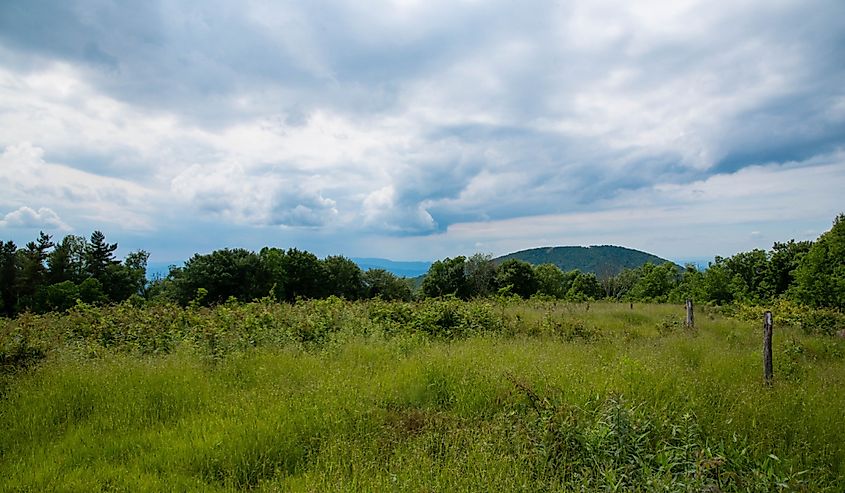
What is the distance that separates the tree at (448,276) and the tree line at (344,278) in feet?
0.42

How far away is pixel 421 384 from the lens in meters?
7.02

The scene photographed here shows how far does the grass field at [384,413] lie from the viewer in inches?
171

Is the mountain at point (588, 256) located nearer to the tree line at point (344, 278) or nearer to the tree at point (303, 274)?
the tree line at point (344, 278)

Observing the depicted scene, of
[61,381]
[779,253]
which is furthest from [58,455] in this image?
[779,253]

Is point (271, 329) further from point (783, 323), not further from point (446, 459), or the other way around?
point (783, 323)

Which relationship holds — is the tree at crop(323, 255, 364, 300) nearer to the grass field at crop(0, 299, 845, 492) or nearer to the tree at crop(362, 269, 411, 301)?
the tree at crop(362, 269, 411, 301)

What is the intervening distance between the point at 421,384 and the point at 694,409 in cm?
386

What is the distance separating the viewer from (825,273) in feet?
117

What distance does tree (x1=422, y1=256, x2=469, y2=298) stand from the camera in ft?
182

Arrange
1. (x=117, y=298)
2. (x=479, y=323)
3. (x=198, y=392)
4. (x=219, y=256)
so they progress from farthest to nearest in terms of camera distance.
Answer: (x=117, y=298) → (x=219, y=256) → (x=479, y=323) → (x=198, y=392)

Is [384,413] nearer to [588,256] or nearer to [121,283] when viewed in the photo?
[121,283]

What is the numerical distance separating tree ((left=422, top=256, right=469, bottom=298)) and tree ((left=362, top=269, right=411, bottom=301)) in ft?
10.6

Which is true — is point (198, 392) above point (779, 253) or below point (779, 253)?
below

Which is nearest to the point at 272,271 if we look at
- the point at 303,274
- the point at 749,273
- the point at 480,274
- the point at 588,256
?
the point at 303,274
